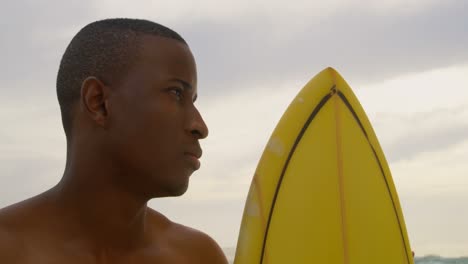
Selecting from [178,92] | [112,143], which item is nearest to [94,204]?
[112,143]

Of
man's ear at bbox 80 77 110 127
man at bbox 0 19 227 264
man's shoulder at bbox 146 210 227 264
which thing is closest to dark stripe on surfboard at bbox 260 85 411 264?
man's shoulder at bbox 146 210 227 264

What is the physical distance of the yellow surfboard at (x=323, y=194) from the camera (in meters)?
2.47

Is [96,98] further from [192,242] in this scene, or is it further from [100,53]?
[192,242]

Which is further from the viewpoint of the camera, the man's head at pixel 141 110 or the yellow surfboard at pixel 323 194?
the yellow surfboard at pixel 323 194

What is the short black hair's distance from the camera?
1.86m

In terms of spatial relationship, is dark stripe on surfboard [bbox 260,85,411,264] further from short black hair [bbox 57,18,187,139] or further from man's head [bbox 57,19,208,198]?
short black hair [bbox 57,18,187,139]

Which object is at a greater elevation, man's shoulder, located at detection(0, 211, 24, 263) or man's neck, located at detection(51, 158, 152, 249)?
man's neck, located at detection(51, 158, 152, 249)

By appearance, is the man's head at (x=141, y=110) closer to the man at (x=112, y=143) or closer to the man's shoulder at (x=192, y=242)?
the man at (x=112, y=143)

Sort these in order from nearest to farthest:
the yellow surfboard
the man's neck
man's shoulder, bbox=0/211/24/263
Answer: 1. man's shoulder, bbox=0/211/24/263
2. the man's neck
3. the yellow surfboard

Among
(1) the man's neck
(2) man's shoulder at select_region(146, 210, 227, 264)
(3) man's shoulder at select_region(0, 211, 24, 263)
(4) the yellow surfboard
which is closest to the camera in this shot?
(3) man's shoulder at select_region(0, 211, 24, 263)

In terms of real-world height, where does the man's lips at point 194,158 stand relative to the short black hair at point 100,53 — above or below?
below

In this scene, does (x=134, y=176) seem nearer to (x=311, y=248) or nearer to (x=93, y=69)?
(x=93, y=69)

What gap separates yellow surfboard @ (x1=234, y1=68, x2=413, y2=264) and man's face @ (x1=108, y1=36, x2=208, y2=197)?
0.74 meters

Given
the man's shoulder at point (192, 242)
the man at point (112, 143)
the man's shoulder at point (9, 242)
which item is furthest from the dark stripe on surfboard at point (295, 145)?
the man's shoulder at point (9, 242)
